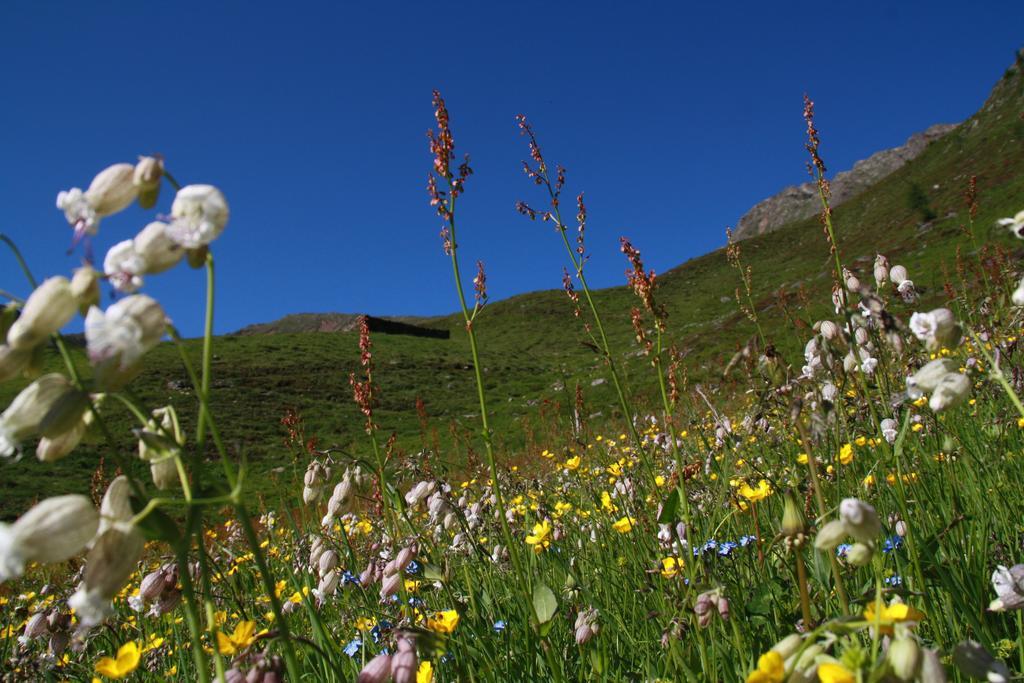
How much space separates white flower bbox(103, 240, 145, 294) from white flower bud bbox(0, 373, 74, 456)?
161mm

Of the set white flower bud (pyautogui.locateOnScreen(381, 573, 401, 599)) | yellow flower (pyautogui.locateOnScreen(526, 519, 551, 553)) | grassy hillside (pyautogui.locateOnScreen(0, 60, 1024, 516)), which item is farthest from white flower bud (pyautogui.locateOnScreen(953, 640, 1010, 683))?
grassy hillside (pyautogui.locateOnScreen(0, 60, 1024, 516))

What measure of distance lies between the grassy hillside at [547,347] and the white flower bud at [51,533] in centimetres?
Result: 1233

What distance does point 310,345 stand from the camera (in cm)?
4694

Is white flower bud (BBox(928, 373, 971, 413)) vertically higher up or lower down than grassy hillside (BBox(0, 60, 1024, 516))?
lower down

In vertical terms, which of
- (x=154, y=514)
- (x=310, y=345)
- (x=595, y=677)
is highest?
(x=310, y=345)

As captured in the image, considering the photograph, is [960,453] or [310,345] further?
[310,345]

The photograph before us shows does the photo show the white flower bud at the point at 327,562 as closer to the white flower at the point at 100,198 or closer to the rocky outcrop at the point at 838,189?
the white flower at the point at 100,198

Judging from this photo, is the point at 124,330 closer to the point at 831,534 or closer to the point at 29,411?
the point at 29,411

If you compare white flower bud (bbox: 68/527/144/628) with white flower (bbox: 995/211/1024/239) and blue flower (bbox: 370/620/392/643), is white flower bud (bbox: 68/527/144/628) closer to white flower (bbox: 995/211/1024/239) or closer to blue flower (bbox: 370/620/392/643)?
blue flower (bbox: 370/620/392/643)

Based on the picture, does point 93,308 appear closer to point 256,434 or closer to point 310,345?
point 256,434

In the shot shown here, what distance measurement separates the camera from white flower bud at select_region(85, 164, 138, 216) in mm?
1076

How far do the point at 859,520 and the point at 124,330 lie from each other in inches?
44.3

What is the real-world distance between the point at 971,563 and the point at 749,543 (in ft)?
2.28

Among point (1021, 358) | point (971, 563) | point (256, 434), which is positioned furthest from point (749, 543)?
point (256, 434)
